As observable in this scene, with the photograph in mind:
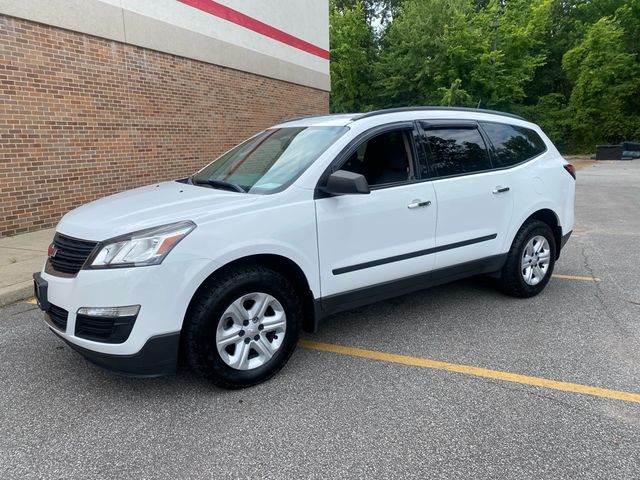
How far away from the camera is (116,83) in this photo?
867cm

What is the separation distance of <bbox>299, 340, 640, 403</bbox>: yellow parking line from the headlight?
1506mm

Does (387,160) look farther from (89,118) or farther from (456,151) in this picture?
(89,118)

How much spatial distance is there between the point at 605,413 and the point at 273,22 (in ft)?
41.7

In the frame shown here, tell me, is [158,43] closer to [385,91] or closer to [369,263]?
[369,263]

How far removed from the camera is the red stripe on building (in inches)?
411

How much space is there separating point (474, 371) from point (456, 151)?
1.92 metres

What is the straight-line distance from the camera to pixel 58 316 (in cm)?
295

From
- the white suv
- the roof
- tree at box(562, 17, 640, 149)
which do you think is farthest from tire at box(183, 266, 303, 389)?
tree at box(562, 17, 640, 149)

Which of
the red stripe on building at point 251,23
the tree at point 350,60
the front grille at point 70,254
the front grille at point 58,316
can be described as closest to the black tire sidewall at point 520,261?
the front grille at point 70,254

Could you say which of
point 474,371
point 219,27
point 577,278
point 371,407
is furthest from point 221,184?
point 219,27

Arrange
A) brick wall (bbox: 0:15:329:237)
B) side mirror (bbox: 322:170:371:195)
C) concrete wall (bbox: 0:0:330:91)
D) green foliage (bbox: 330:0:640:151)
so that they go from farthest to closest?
green foliage (bbox: 330:0:640:151) → concrete wall (bbox: 0:0:330:91) → brick wall (bbox: 0:15:329:237) → side mirror (bbox: 322:170:371:195)

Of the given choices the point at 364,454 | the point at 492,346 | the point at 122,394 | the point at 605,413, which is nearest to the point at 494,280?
the point at 492,346

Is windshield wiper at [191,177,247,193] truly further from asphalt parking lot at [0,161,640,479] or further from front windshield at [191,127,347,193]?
asphalt parking lot at [0,161,640,479]

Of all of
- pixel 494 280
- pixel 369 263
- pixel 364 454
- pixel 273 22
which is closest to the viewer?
pixel 364 454
